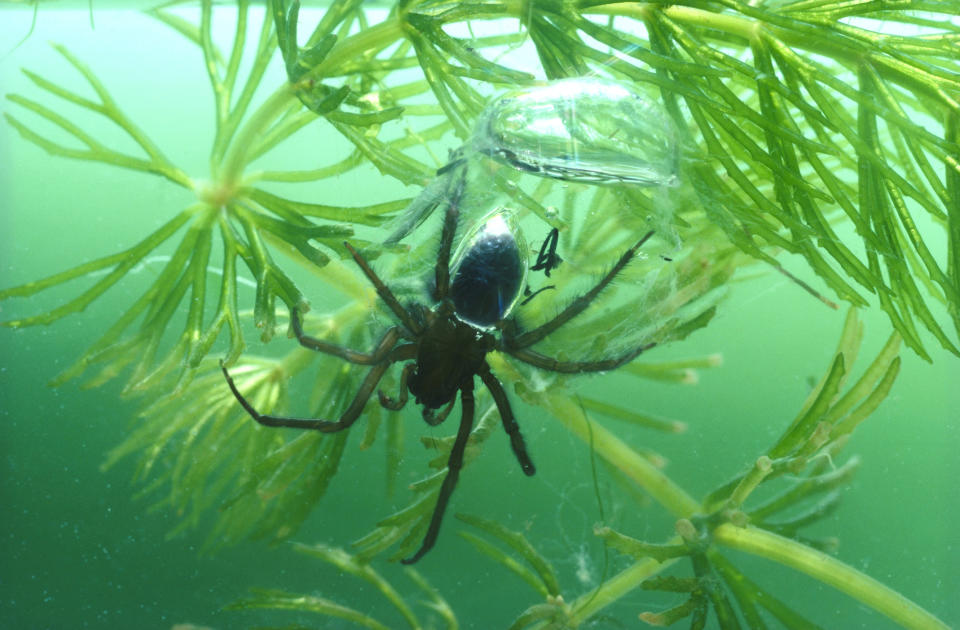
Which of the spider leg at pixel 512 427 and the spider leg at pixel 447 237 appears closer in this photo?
the spider leg at pixel 447 237

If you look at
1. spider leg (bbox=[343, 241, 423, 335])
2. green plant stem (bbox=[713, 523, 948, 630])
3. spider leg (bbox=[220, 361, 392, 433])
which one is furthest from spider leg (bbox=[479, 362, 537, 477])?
green plant stem (bbox=[713, 523, 948, 630])

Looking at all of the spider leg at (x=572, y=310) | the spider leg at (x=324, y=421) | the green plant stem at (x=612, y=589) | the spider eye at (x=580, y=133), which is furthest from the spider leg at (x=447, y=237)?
the green plant stem at (x=612, y=589)

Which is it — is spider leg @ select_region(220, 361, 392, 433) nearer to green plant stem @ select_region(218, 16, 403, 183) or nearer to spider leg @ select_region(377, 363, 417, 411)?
spider leg @ select_region(377, 363, 417, 411)

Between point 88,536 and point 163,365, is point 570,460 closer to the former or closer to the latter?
point 163,365

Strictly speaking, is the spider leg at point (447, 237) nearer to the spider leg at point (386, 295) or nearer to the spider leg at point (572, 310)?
the spider leg at point (386, 295)

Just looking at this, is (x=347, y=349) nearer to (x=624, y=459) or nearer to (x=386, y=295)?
(x=386, y=295)

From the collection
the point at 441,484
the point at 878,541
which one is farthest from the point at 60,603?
the point at 878,541
